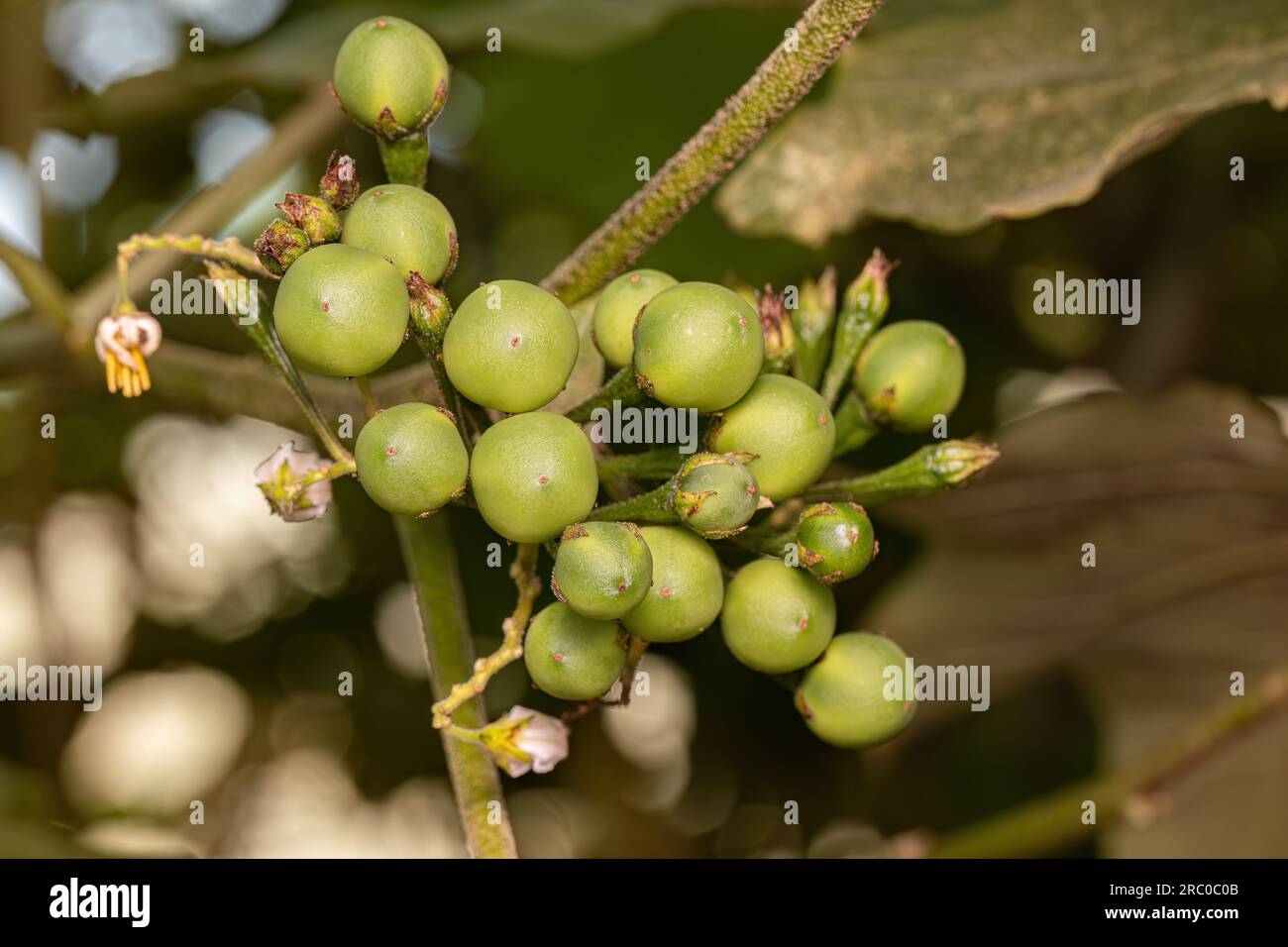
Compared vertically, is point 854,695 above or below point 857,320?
below

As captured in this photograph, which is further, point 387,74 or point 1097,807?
point 1097,807

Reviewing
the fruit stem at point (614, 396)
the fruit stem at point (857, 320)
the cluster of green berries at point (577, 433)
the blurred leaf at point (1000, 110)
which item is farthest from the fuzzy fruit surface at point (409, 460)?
the blurred leaf at point (1000, 110)

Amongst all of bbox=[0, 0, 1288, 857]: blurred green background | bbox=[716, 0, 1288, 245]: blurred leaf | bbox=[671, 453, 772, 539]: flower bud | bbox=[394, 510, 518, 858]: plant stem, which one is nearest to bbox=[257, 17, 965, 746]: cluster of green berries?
bbox=[671, 453, 772, 539]: flower bud

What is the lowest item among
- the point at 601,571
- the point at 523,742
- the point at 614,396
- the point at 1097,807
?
the point at 1097,807

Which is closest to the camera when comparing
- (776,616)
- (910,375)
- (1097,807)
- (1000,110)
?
(776,616)

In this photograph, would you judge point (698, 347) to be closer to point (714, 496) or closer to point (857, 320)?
point (714, 496)

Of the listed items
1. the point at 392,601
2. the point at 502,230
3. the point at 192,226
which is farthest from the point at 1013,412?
the point at 192,226

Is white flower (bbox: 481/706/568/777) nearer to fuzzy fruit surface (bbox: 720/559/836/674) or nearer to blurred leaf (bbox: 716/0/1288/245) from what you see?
fuzzy fruit surface (bbox: 720/559/836/674)

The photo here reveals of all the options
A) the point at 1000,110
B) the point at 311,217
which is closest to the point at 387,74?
the point at 311,217

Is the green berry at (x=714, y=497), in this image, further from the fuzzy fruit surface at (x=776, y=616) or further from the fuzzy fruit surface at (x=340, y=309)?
the fuzzy fruit surface at (x=340, y=309)
